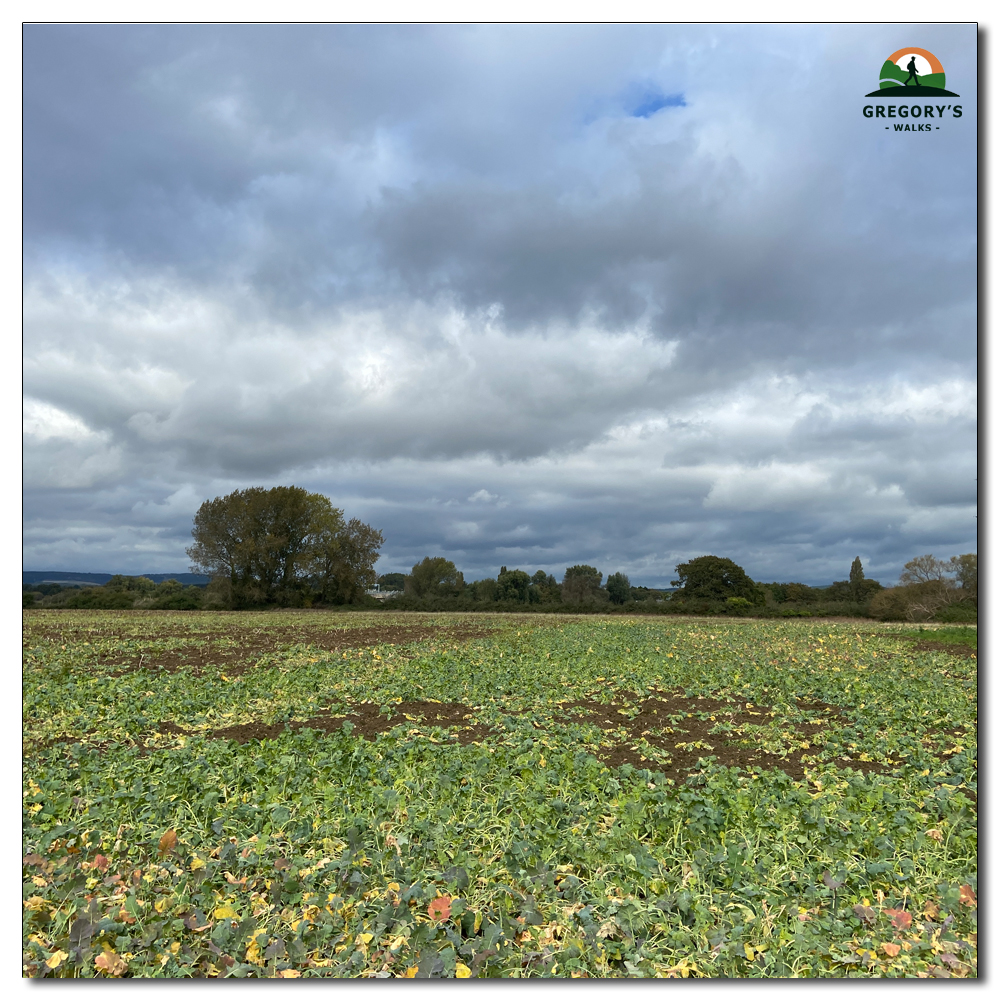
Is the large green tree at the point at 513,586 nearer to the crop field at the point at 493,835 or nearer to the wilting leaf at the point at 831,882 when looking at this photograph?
the crop field at the point at 493,835

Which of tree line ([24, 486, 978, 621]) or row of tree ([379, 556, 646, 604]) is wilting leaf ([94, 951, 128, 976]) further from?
row of tree ([379, 556, 646, 604])

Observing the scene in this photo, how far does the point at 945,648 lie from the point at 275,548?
28478 mm

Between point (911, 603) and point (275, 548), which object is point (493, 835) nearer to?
point (911, 603)

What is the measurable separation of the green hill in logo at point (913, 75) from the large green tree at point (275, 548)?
31337mm

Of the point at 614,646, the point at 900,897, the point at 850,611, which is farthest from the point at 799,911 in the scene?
the point at 850,611

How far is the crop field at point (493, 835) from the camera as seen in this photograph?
9.57 ft

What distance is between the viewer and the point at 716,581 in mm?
37125

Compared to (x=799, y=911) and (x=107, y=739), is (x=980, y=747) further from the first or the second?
(x=107, y=739)

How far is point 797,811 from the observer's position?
4273 mm

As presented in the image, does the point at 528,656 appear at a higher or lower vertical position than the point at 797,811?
lower

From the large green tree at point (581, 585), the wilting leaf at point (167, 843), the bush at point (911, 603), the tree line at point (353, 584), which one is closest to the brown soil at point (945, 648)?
the bush at point (911, 603)

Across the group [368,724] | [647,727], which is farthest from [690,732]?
[368,724]

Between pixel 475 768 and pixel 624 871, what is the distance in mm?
2065

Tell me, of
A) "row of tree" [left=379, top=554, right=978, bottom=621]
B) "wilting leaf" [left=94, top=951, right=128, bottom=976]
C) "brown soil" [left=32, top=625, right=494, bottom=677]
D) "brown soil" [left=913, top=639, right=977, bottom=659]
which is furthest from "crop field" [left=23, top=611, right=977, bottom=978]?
"row of tree" [left=379, top=554, right=978, bottom=621]
